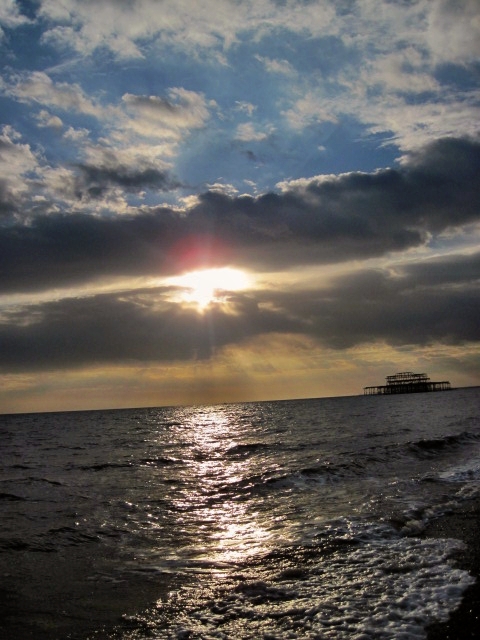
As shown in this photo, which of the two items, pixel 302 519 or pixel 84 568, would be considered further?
pixel 302 519

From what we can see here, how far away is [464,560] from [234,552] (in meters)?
4.93

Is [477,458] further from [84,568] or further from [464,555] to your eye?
[84,568]

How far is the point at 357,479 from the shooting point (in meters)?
22.3

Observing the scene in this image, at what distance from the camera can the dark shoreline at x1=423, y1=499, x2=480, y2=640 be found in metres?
7.26

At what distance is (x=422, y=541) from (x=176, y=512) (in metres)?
8.04

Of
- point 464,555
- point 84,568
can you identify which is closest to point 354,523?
point 464,555

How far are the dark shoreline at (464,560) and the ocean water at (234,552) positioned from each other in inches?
8.1

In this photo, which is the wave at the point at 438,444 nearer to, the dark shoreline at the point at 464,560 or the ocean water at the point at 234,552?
the ocean water at the point at 234,552

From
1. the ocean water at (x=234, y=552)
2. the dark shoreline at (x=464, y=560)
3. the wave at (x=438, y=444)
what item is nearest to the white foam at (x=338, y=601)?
the ocean water at (x=234, y=552)

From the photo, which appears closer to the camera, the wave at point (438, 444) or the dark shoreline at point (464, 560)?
the dark shoreline at point (464, 560)

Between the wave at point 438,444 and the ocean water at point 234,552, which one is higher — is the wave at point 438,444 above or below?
below

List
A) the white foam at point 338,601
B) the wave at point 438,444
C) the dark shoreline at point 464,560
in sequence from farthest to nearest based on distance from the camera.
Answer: the wave at point 438,444 < the white foam at point 338,601 < the dark shoreline at point 464,560

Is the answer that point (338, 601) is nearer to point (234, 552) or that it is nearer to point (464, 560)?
point (464, 560)

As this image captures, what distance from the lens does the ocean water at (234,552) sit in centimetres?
820
